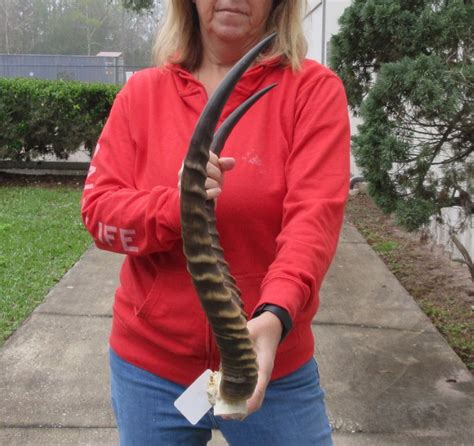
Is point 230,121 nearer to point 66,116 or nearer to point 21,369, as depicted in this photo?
point 21,369

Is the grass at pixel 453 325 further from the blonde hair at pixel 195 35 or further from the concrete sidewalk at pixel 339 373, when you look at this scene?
the blonde hair at pixel 195 35

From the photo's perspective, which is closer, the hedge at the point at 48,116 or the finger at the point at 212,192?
the finger at the point at 212,192

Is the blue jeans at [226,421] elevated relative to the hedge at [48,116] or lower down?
elevated

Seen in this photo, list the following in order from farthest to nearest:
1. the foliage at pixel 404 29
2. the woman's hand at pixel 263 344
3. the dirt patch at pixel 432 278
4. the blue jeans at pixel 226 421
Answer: the dirt patch at pixel 432 278
the foliage at pixel 404 29
the blue jeans at pixel 226 421
the woman's hand at pixel 263 344

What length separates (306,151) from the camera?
1.70m

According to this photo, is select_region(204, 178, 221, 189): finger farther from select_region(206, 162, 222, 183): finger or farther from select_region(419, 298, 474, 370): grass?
select_region(419, 298, 474, 370): grass

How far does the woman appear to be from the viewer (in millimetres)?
1671

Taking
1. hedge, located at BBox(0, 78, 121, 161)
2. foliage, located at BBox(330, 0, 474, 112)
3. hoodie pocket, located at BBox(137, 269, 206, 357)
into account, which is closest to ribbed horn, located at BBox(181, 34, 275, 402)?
hoodie pocket, located at BBox(137, 269, 206, 357)

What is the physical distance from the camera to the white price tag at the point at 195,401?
1.50 meters

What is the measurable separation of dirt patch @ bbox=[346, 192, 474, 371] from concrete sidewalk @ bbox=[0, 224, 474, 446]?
0.47 feet

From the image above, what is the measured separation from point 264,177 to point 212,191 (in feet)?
1.02

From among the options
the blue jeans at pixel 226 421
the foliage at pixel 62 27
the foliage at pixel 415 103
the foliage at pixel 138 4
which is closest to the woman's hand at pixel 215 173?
the blue jeans at pixel 226 421

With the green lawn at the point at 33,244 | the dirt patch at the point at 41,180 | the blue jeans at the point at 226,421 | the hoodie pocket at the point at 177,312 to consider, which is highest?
the hoodie pocket at the point at 177,312

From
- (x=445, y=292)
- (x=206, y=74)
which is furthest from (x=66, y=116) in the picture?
(x=206, y=74)
